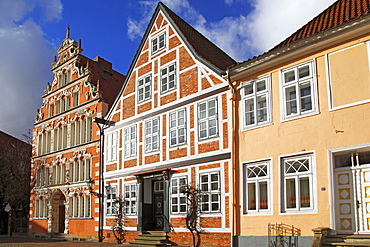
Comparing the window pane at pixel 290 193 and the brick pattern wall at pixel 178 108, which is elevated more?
the brick pattern wall at pixel 178 108

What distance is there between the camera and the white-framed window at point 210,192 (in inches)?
641

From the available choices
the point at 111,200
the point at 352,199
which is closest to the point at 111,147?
the point at 111,200

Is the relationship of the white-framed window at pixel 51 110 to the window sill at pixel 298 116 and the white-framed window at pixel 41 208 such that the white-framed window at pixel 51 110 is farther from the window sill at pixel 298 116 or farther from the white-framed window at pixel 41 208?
the window sill at pixel 298 116

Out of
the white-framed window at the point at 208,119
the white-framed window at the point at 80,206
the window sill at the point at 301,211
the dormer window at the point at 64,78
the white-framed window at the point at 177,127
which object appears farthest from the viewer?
the dormer window at the point at 64,78

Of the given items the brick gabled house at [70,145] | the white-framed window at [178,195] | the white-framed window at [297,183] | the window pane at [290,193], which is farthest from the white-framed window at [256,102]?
the brick gabled house at [70,145]

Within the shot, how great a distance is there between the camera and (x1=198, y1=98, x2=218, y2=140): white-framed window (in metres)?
16.9

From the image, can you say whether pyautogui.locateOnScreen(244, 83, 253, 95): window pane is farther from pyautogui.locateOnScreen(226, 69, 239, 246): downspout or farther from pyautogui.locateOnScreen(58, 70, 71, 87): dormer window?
pyautogui.locateOnScreen(58, 70, 71, 87): dormer window

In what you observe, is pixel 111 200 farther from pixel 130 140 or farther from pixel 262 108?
pixel 262 108

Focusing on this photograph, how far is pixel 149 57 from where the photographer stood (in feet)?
70.2

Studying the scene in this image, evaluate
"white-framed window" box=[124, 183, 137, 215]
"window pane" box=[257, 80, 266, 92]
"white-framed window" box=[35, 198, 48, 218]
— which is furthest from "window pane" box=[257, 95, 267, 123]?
"white-framed window" box=[35, 198, 48, 218]

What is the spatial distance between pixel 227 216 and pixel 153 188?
19.0ft

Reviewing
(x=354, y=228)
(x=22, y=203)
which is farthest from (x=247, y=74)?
(x=22, y=203)

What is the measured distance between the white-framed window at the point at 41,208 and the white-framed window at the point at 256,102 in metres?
18.6

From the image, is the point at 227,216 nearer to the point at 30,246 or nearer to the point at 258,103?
the point at 258,103
